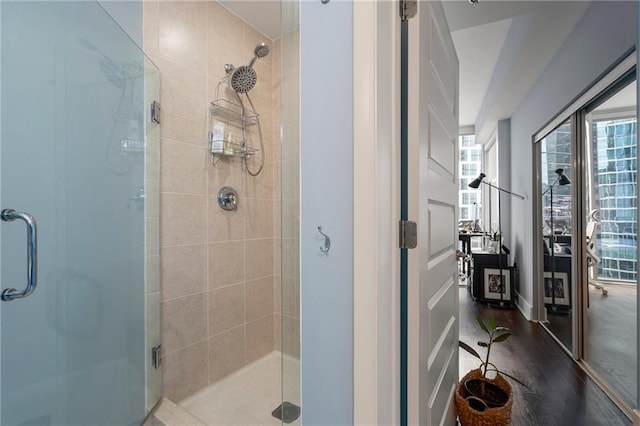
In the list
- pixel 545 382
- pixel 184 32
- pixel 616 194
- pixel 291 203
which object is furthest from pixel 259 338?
pixel 616 194

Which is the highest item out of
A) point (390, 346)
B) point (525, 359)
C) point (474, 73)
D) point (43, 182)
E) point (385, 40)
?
point (474, 73)

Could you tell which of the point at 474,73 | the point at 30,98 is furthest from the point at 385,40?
the point at 474,73

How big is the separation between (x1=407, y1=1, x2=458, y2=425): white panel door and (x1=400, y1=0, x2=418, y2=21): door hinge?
0.02m

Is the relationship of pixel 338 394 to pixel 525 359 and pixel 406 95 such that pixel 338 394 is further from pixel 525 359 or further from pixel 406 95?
pixel 525 359

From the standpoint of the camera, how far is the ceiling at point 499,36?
2.04 m

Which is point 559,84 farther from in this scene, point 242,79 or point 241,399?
point 241,399

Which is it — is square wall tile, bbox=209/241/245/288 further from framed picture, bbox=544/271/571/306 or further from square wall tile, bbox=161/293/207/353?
framed picture, bbox=544/271/571/306

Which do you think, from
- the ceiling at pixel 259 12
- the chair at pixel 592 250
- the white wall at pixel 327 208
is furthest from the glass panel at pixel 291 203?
the chair at pixel 592 250

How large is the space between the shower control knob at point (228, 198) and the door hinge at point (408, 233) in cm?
146

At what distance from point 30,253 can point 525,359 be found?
310 centimetres

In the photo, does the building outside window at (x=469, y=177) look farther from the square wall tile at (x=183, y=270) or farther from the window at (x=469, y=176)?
the square wall tile at (x=183, y=270)

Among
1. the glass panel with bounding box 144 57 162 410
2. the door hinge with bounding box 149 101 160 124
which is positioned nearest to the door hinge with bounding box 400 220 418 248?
the glass panel with bounding box 144 57 162 410

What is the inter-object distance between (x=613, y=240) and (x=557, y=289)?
1.08 m

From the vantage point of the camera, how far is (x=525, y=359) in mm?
2383
